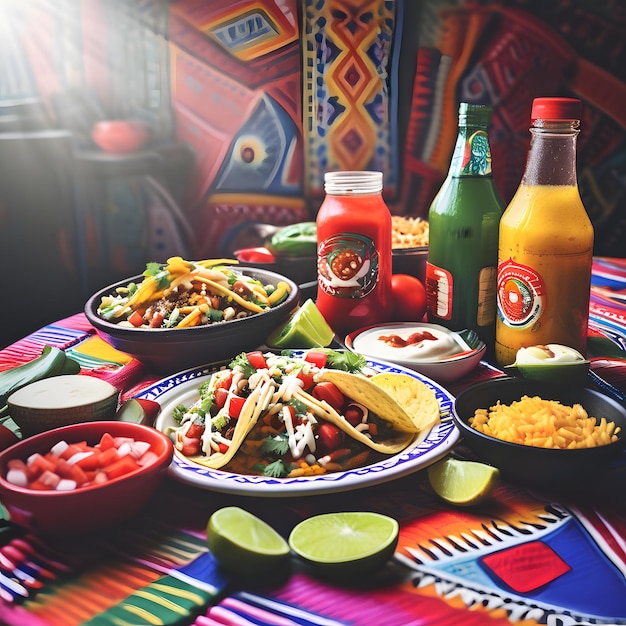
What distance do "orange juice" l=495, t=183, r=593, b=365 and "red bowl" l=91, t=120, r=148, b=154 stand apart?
3576 millimetres

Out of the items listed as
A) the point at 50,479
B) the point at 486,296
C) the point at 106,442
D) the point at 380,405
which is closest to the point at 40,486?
the point at 50,479

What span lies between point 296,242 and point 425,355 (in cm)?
78

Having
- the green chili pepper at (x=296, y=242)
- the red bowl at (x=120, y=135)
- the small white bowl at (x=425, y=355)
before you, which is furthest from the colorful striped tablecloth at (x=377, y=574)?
the red bowl at (x=120, y=135)

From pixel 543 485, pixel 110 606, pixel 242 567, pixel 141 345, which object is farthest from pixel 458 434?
pixel 141 345

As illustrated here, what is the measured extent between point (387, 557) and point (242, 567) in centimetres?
19

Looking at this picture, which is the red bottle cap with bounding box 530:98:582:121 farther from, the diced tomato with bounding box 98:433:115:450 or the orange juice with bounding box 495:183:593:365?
the diced tomato with bounding box 98:433:115:450

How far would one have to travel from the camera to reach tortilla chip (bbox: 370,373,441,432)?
1223 millimetres

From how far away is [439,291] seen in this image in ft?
5.71

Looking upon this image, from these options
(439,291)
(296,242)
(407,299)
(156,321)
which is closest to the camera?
(156,321)

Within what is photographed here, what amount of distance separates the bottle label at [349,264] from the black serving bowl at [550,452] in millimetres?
591

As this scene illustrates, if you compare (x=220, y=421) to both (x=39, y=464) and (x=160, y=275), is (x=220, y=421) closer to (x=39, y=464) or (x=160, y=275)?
(x=39, y=464)

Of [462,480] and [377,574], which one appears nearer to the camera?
[377,574]

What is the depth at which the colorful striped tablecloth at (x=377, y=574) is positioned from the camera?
836 mm

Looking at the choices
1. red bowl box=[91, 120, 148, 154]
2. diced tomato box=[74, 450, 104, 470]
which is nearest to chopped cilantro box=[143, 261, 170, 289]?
diced tomato box=[74, 450, 104, 470]
